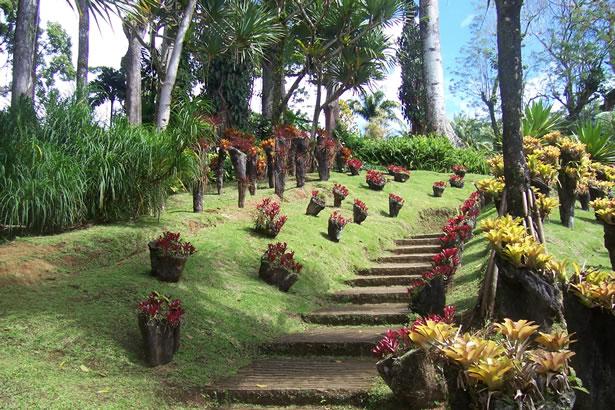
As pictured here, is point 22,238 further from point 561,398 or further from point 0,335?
point 561,398

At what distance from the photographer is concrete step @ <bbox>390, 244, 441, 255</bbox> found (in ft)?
30.7

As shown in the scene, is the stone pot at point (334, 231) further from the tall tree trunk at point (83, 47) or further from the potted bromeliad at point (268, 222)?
the tall tree trunk at point (83, 47)

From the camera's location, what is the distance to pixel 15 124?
7129 mm

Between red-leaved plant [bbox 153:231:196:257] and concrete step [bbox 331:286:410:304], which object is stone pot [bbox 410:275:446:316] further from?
red-leaved plant [bbox 153:231:196:257]

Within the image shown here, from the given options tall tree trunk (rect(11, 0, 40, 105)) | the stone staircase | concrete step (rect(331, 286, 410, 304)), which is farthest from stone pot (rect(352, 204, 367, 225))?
tall tree trunk (rect(11, 0, 40, 105))

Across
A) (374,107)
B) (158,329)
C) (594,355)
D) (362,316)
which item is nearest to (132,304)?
(158,329)

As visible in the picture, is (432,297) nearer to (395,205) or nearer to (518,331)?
(518,331)

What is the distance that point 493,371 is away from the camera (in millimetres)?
2793

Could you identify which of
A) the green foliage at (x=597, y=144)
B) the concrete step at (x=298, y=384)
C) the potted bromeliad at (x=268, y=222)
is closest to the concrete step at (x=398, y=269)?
the potted bromeliad at (x=268, y=222)

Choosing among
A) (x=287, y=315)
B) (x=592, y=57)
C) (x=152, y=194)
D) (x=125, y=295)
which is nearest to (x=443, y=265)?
(x=287, y=315)

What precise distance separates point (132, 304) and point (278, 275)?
2065 millimetres

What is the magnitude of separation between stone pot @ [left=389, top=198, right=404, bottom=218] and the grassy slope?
7.25 ft

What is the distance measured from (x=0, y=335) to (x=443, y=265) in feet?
14.3

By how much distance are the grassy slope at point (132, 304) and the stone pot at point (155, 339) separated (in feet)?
0.32
